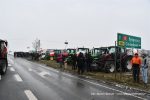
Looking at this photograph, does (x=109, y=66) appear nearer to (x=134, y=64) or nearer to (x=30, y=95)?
(x=134, y=64)

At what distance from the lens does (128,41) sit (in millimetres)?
20047

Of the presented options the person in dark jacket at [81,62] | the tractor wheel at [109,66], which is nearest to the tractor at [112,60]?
the tractor wheel at [109,66]

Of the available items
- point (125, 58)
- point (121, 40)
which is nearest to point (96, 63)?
point (125, 58)

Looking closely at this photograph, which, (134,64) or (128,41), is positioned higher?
(128,41)

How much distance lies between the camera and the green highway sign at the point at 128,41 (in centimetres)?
1943

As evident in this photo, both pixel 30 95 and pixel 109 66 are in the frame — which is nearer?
pixel 30 95

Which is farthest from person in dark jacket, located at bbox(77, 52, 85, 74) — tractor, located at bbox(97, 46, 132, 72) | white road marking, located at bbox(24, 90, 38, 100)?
white road marking, located at bbox(24, 90, 38, 100)

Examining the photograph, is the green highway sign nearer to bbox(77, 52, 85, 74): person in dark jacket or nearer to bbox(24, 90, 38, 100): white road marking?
bbox(77, 52, 85, 74): person in dark jacket

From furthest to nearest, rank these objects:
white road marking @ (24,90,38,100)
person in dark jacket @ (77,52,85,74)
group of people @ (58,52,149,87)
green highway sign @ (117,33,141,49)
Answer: person in dark jacket @ (77,52,85,74), green highway sign @ (117,33,141,49), group of people @ (58,52,149,87), white road marking @ (24,90,38,100)

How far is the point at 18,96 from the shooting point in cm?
1062

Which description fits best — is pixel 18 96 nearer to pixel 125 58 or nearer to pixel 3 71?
pixel 3 71

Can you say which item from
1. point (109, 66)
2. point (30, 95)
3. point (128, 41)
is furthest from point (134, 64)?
point (30, 95)

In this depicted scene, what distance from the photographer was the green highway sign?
1943 cm

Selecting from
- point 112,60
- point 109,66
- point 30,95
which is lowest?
point 30,95
